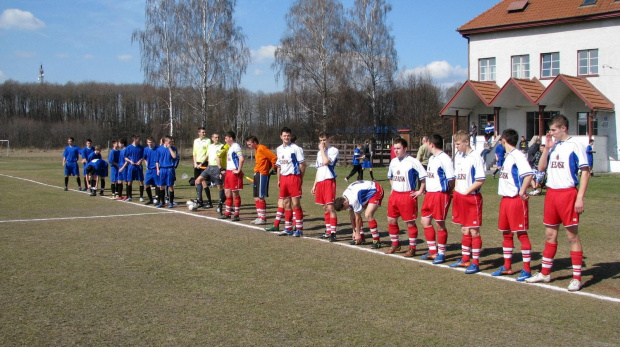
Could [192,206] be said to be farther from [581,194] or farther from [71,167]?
[581,194]

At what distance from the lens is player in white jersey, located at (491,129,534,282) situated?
716 cm

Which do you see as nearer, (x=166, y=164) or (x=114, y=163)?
(x=166, y=164)

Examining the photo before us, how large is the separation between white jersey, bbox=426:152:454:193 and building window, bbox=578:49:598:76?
28090 mm

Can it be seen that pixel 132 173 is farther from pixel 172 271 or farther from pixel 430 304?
pixel 430 304

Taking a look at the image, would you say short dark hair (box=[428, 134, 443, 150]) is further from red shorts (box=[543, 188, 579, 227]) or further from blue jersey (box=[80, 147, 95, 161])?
blue jersey (box=[80, 147, 95, 161])

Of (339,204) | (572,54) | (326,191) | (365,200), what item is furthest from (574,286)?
(572,54)

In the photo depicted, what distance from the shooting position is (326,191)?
10.1 meters

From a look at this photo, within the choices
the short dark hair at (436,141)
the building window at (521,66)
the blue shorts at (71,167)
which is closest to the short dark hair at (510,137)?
the short dark hair at (436,141)

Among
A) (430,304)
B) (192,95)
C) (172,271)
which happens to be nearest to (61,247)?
(172,271)

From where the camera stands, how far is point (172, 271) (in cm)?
760

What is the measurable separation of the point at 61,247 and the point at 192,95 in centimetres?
3588

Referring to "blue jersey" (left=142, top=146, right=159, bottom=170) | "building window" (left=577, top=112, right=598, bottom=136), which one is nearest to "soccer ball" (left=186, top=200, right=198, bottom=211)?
"blue jersey" (left=142, top=146, right=159, bottom=170)

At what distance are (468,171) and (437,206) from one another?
2.33ft

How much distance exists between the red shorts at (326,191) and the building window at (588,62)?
27513mm
